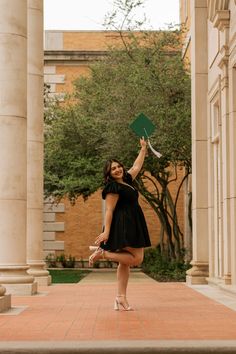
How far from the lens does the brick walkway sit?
351 inches

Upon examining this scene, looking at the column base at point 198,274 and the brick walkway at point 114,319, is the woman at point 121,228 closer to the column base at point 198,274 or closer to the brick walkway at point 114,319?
the brick walkway at point 114,319

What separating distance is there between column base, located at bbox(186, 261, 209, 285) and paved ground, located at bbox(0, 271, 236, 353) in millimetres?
3994

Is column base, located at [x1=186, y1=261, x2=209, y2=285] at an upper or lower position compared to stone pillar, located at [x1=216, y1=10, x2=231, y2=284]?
lower

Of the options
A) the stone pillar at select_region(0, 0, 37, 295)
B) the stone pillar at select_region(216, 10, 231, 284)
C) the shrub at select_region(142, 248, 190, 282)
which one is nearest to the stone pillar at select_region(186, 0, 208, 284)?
the stone pillar at select_region(216, 10, 231, 284)

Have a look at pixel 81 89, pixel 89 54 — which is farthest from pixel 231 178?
pixel 89 54

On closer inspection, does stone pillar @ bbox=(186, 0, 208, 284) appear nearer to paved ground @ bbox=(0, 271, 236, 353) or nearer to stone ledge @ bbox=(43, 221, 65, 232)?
paved ground @ bbox=(0, 271, 236, 353)

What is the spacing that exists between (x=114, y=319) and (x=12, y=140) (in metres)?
5.06

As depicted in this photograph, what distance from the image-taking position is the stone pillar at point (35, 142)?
1998 cm

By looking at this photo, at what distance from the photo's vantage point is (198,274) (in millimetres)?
20875

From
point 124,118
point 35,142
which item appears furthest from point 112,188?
point 124,118

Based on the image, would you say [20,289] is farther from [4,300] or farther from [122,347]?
[122,347]

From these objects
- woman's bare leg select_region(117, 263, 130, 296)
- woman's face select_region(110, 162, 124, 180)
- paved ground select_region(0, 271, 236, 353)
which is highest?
woman's face select_region(110, 162, 124, 180)

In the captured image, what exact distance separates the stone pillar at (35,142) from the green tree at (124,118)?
6161 millimetres

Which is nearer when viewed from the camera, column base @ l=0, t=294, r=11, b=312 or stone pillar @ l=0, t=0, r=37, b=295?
column base @ l=0, t=294, r=11, b=312
